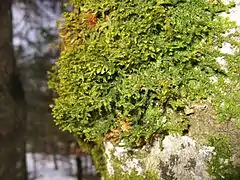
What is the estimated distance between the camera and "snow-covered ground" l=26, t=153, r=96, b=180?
2.66 metres

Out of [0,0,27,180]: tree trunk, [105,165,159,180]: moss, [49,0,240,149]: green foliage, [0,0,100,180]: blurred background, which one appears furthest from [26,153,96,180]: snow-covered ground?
[49,0,240,149]: green foliage

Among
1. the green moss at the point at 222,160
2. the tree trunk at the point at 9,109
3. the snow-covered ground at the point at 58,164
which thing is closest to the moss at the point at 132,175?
the green moss at the point at 222,160

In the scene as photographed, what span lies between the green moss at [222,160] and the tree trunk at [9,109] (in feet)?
5.15

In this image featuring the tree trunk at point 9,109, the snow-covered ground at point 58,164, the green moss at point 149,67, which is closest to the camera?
the green moss at point 149,67

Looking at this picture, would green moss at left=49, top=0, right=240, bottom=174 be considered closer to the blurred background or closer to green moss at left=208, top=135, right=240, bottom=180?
green moss at left=208, top=135, right=240, bottom=180

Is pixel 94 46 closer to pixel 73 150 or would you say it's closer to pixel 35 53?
pixel 35 53

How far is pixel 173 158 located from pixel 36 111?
1996 millimetres

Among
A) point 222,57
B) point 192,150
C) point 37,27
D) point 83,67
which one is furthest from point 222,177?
point 37,27

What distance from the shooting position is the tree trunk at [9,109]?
6.25ft

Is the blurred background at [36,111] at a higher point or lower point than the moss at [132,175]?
higher

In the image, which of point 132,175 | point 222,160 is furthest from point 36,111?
point 222,160

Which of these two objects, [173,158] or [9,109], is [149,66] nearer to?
[173,158]

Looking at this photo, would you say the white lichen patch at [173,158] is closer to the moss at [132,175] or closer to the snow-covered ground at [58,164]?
the moss at [132,175]

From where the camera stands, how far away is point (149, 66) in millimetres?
561
